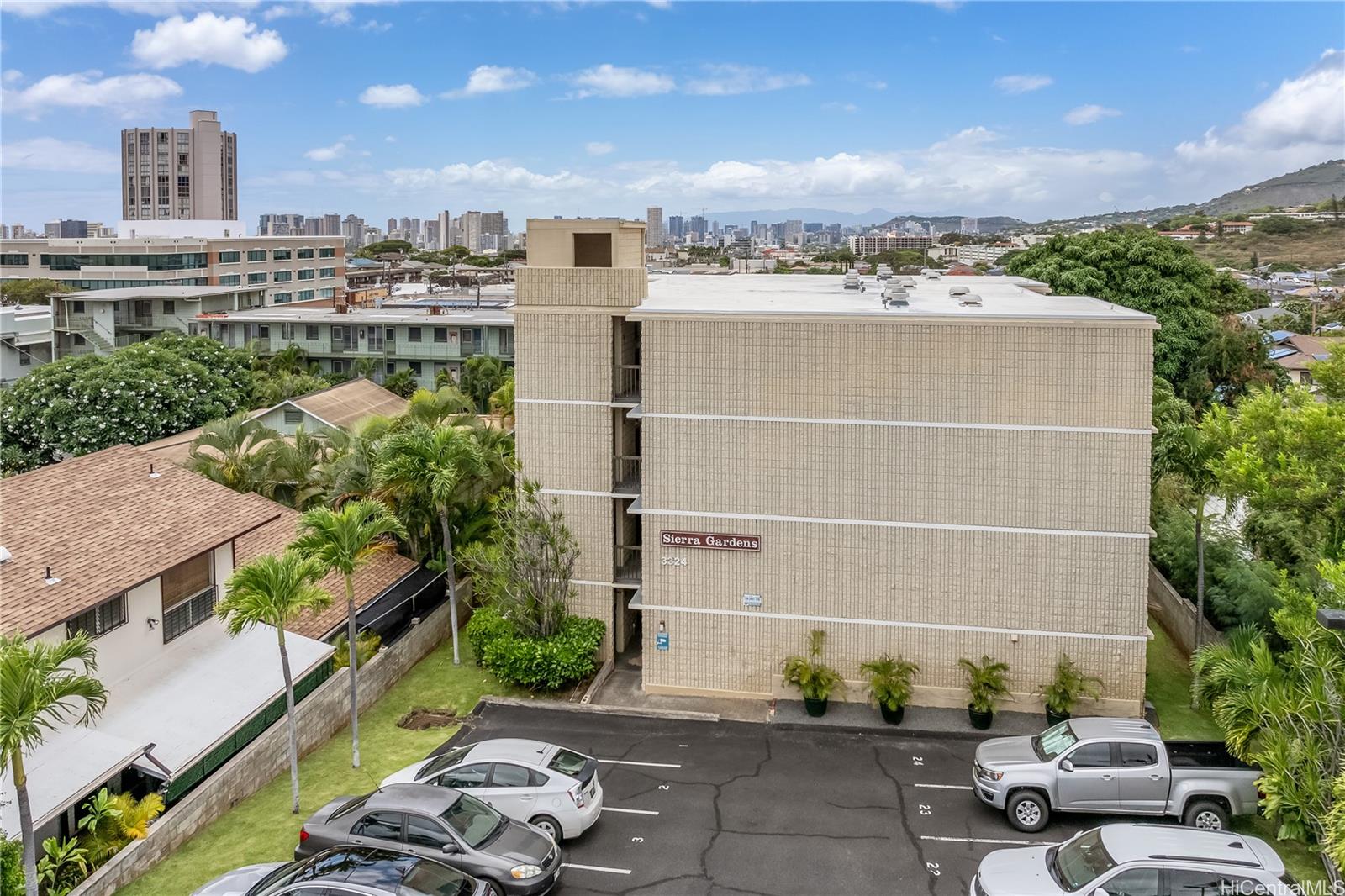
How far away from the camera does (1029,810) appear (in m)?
16.1

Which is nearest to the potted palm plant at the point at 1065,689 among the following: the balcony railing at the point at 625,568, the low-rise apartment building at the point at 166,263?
the balcony railing at the point at 625,568

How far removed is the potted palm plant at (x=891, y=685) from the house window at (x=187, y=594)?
44.4 feet

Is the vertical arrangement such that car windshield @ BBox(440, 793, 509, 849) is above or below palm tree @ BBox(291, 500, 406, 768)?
below

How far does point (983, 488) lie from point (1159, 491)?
1209 cm

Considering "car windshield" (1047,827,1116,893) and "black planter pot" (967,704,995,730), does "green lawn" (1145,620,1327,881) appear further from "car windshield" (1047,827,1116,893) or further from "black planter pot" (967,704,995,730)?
"car windshield" (1047,827,1116,893)

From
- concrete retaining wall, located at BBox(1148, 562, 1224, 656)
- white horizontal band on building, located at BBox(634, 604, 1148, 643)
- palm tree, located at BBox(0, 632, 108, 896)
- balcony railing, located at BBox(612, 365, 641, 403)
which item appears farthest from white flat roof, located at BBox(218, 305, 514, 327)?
palm tree, located at BBox(0, 632, 108, 896)

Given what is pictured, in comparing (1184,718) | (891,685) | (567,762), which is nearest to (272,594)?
(567,762)

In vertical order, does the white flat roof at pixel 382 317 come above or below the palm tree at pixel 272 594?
above

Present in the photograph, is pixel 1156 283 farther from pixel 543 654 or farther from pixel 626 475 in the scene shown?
pixel 543 654

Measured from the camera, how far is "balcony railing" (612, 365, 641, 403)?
22656 mm

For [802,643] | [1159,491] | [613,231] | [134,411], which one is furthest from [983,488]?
[134,411]

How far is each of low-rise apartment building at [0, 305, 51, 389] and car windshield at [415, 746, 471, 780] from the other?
1952 inches

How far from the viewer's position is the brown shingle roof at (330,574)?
22.9m

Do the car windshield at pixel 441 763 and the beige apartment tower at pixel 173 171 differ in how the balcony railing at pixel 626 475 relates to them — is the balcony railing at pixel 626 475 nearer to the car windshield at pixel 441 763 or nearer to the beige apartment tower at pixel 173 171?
the car windshield at pixel 441 763
